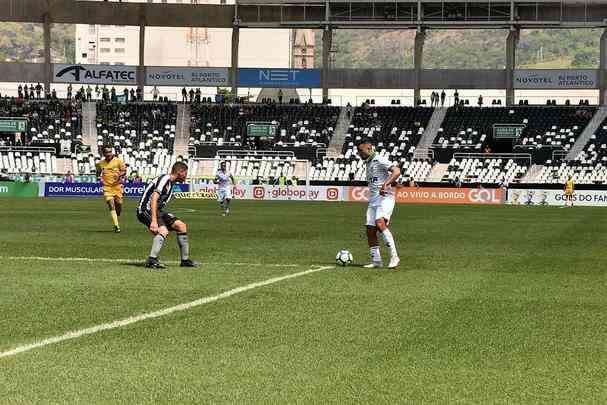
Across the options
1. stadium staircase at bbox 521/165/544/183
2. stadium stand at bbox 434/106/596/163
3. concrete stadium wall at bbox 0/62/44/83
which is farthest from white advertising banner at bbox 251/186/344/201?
concrete stadium wall at bbox 0/62/44/83

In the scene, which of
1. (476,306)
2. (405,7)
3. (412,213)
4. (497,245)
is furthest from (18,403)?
(405,7)

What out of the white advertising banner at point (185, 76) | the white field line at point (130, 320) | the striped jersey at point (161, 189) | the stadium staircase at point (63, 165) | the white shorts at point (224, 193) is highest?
the white advertising banner at point (185, 76)

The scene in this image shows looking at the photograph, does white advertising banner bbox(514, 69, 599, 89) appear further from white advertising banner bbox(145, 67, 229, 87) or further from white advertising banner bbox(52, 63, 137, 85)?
white advertising banner bbox(52, 63, 137, 85)

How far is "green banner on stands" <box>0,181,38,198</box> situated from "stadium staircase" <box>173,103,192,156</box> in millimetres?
17110

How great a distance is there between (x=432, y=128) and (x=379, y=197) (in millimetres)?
67155

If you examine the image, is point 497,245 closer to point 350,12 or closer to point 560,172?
point 560,172

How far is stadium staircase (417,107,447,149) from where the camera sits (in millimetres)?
83275

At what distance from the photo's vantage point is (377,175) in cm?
1920

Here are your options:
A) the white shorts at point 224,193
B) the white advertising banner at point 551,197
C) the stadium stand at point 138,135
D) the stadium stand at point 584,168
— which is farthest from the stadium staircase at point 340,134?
the white shorts at point 224,193

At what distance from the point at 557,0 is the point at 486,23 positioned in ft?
18.1

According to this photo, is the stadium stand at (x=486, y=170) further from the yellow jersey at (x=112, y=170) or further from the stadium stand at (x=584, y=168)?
the yellow jersey at (x=112, y=170)

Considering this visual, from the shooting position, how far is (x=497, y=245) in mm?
26500

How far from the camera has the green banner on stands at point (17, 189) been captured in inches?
2625

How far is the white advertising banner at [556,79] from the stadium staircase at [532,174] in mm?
9269
